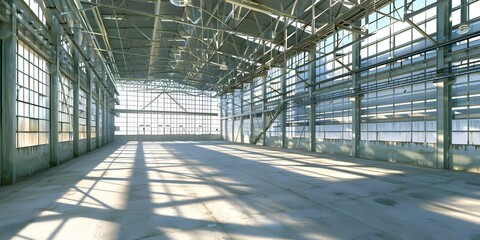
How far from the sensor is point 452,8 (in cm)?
1194

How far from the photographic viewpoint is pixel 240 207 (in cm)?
577

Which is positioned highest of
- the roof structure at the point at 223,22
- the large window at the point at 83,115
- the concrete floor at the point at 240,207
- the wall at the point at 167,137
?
the roof structure at the point at 223,22

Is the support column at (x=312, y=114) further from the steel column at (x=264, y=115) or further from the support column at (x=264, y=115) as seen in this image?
the steel column at (x=264, y=115)

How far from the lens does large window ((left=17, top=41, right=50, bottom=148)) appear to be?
9.07 meters

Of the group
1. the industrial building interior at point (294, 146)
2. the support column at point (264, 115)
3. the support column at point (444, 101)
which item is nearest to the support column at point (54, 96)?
the industrial building interior at point (294, 146)

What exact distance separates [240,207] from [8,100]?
26.7ft

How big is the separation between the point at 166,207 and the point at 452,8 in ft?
52.4

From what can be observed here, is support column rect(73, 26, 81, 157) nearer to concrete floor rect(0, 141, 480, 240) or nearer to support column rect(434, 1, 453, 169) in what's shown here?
concrete floor rect(0, 141, 480, 240)

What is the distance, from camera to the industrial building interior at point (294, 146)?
16.1 ft

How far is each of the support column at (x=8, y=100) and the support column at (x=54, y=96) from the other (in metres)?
4.32

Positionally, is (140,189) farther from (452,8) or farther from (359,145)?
(452,8)

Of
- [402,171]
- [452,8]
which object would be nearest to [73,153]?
[402,171]

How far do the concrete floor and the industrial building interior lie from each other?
5cm

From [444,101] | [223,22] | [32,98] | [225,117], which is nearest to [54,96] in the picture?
[32,98]
